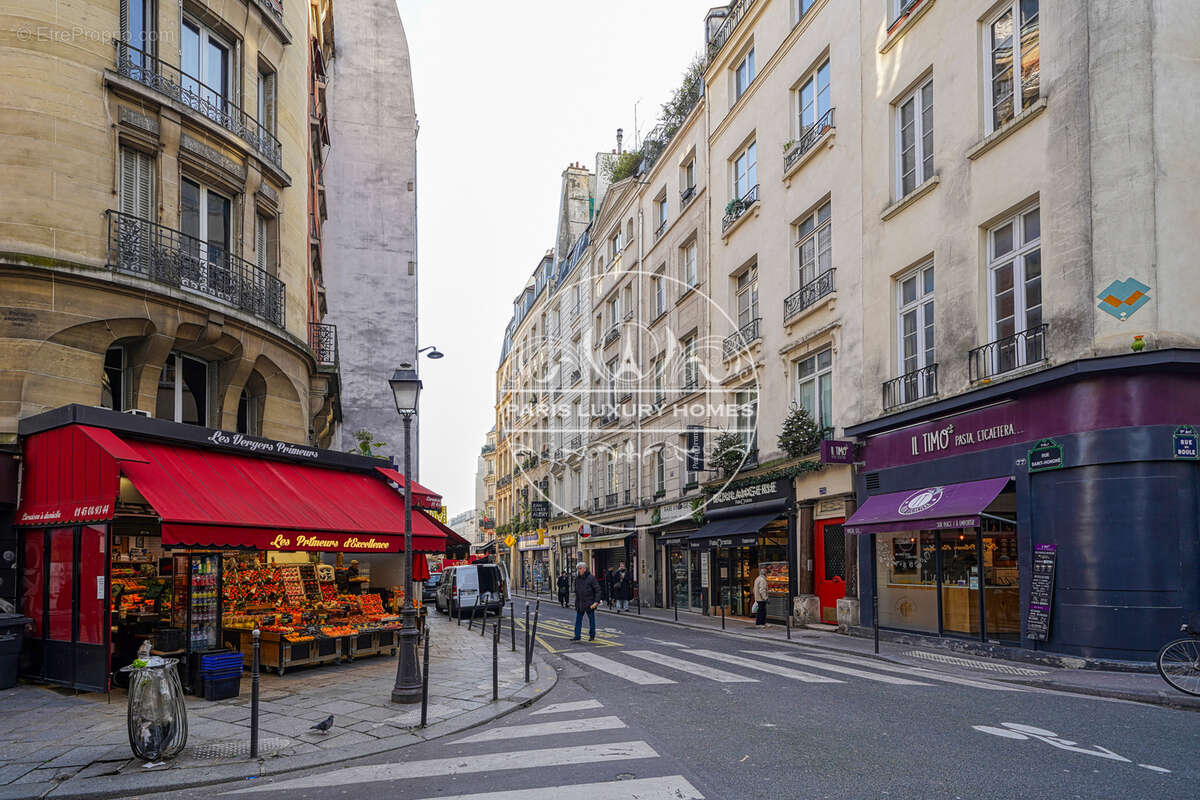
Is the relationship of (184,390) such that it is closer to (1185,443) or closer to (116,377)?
(116,377)

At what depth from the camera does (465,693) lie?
36.6 feet

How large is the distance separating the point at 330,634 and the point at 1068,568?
11607 millimetres

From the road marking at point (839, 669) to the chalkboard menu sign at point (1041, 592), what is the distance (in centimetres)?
301

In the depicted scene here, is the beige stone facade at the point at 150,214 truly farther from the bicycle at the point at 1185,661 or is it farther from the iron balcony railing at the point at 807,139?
the bicycle at the point at 1185,661

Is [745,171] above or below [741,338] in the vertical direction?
above

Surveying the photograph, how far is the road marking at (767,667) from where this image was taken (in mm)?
11586

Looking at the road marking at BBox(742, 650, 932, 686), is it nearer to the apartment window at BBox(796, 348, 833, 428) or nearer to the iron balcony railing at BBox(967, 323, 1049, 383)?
the iron balcony railing at BBox(967, 323, 1049, 383)

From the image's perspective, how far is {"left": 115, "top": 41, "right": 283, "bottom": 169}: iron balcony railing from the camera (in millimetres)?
13422

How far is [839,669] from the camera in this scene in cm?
1290

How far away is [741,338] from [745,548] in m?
6.39

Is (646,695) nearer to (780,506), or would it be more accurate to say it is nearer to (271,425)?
(271,425)

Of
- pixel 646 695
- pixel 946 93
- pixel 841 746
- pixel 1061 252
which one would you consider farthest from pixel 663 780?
pixel 946 93

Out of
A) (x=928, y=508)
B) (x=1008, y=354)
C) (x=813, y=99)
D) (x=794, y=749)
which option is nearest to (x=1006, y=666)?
(x=928, y=508)

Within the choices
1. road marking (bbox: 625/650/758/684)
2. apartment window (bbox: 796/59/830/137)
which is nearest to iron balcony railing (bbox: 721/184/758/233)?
apartment window (bbox: 796/59/830/137)
